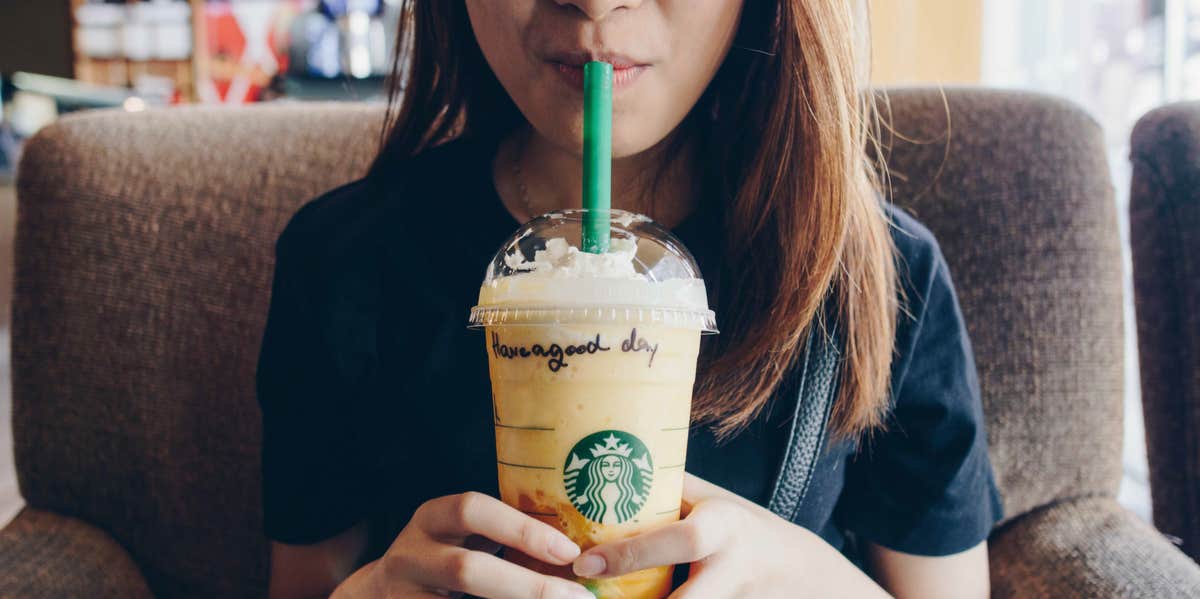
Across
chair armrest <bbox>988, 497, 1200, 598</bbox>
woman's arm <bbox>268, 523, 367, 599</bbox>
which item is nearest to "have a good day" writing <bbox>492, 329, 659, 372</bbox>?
woman's arm <bbox>268, 523, 367, 599</bbox>

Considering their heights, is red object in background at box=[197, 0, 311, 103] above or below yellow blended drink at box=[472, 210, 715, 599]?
above

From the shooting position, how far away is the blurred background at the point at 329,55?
178cm

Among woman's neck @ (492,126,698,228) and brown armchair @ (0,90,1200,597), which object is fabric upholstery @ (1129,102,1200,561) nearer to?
brown armchair @ (0,90,1200,597)

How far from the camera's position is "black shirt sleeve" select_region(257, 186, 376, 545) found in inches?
33.5

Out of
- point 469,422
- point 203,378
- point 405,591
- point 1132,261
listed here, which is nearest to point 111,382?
point 203,378

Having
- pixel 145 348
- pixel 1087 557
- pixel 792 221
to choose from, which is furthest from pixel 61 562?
pixel 1087 557

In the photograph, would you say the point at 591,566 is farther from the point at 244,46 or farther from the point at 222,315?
the point at 244,46

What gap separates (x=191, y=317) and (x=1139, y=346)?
1.30 metres

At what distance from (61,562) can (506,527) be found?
0.78 metres

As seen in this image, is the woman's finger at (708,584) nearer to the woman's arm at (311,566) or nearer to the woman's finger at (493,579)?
the woman's finger at (493,579)

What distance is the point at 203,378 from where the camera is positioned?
3.83 feet

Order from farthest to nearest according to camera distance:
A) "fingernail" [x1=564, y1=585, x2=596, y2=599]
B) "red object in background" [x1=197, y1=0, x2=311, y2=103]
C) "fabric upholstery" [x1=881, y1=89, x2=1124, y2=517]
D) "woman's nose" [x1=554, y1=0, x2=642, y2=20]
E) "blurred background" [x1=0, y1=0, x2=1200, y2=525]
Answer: "red object in background" [x1=197, y1=0, x2=311, y2=103] < "blurred background" [x1=0, y1=0, x2=1200, y2=525] < "fabric upholstery" [x1=881, y1=89, x2=1124, y2=517] < "woman's nose" [x1=554, y1=0, x2=642, y2=20] < "fingernail" [x1=564, y1=585, x2=596, y2=599]

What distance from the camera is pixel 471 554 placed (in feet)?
1.79

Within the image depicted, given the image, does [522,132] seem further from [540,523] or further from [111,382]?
[111,382]
